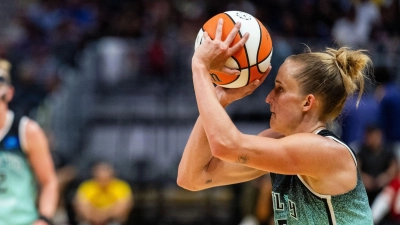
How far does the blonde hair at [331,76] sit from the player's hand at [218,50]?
12.7 inches

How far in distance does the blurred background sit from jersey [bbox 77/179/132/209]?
1.12 feet

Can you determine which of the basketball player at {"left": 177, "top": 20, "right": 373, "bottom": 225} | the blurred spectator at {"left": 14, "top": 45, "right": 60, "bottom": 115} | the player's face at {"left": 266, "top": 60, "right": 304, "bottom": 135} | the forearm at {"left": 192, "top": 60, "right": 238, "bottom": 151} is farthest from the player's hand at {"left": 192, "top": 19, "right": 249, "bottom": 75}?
the blurred spectator at {"left": 14, "top": 45, "right": 60, "bottom": 115}

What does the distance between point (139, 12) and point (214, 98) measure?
918cm

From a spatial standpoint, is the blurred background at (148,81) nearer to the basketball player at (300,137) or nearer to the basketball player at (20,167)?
the basketball player at (20,167)

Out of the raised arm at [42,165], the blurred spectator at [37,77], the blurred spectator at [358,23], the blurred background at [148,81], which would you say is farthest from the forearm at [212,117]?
→ the blurred spectator at [358,23]

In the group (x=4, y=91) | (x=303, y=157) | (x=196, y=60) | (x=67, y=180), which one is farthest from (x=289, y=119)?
(x=67, y=180)

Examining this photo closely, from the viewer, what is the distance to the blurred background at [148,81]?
9141 mm

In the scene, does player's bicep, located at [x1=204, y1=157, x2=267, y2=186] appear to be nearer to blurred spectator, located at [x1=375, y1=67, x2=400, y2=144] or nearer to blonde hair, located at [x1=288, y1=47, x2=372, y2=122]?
blonde hair, located at [x1=288, y1=47, x2=372, y2=122]

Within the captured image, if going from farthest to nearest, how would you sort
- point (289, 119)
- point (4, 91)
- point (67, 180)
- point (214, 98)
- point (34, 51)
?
1. point (34, 51)
2. point (67, 180)
3. point (4, 91)
4. point (289, 119)
5. point (214, 98)

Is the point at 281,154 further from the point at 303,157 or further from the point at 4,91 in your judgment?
the point at 4,91

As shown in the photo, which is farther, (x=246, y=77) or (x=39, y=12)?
(x=39, y=12)

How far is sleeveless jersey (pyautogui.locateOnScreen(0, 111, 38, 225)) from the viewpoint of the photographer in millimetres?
4473

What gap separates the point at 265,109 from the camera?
9922 mm

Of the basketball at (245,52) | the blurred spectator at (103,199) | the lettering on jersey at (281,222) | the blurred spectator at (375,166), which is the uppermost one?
the basketball at (245,52)
